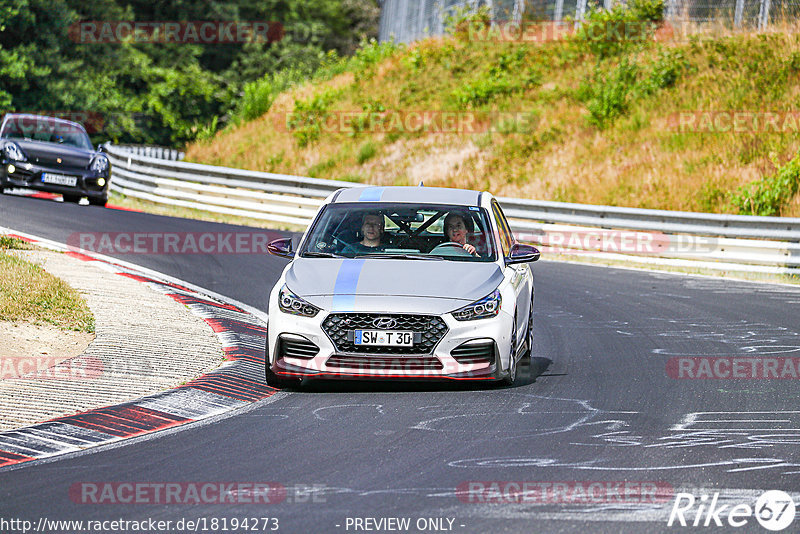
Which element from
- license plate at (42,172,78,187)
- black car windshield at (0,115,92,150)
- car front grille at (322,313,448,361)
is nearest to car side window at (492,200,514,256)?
car front grille at (322,313,448,361)

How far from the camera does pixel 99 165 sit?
2334 centimetres

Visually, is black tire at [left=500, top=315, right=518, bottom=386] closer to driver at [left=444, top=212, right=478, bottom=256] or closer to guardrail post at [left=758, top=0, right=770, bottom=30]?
driver at [left=444, top=212, right=478, bottom=256]

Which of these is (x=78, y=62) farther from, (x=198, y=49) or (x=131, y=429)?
(x=131, y=429)

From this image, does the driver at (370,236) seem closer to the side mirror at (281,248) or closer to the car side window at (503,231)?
the side mirror at (281,248)

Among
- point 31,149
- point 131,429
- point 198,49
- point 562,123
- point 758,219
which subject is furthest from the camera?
point 198,49

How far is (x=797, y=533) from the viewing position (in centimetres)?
524

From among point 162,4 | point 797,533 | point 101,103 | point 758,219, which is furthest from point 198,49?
point 797,533

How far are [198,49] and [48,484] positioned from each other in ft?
168

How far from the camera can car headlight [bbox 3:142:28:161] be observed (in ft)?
73.8

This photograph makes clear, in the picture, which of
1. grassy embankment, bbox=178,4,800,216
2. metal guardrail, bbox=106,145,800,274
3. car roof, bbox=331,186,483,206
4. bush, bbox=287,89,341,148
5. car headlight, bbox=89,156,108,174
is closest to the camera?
car roof, bbox=331,186,483,206

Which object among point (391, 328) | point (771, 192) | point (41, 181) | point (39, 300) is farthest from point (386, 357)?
point (771, 192)

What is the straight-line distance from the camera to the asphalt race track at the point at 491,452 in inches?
217

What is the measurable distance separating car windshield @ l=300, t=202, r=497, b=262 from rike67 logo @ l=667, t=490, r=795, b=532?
3.95m

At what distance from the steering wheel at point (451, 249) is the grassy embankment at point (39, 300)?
3.18 m
